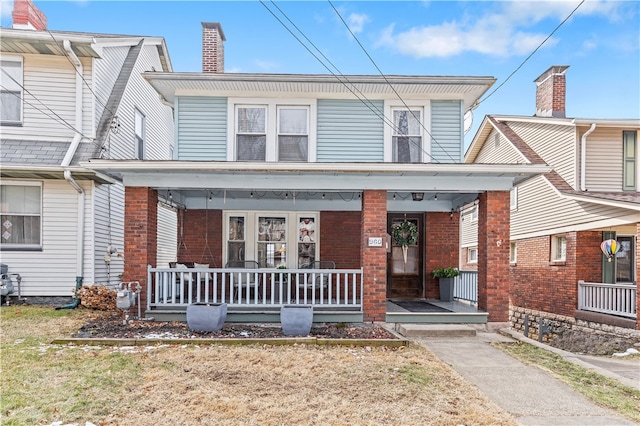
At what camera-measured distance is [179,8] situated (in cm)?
1092

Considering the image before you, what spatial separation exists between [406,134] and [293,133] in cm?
274

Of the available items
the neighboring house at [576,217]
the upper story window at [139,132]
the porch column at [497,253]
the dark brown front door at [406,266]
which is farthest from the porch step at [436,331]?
the upper story window at [139,132]

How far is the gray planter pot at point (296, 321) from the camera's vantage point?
7.82 meters

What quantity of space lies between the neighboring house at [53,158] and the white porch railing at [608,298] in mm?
12827

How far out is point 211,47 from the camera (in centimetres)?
1177

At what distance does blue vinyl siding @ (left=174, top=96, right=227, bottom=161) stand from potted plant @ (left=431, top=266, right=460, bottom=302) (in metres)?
6.28

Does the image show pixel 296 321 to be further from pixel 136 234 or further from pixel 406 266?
pixel 406 266

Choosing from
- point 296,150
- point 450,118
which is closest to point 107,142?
point 296,150

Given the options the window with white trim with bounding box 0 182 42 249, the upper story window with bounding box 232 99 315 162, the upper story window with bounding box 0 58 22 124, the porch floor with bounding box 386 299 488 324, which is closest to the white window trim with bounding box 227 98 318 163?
the upper story window with bounding box 232 99 315 162

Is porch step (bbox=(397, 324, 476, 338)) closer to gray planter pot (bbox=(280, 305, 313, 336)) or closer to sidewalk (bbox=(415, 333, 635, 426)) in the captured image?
sidewalk (bbox=(415, 333, 635, 426))

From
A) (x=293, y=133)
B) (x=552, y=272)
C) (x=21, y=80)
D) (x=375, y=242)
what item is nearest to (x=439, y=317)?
(x=375, y=242)

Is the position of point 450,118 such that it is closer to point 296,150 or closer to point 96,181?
point 296,150

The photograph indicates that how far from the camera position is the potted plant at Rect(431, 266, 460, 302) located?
1103cm

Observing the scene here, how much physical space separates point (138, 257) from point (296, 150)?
4245mm
